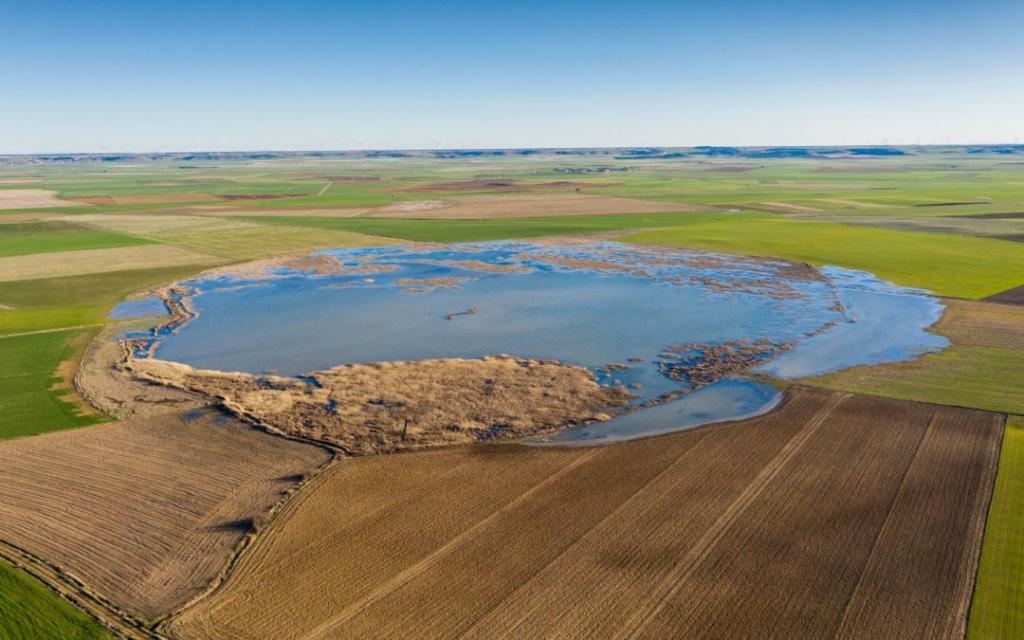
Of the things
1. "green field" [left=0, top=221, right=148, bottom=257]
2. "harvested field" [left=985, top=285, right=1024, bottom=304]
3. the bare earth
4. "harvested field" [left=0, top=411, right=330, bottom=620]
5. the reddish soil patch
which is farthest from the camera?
the reddish soil patch

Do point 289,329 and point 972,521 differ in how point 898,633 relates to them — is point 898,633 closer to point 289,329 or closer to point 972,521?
point 972,521

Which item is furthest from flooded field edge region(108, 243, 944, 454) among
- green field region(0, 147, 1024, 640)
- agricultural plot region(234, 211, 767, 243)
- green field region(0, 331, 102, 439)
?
agricultural plot region(234, 211, 767, 243)

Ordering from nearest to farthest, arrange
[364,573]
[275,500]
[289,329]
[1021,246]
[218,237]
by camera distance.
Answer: [364,573]
[275,500]
[289,329]
[1021,246]
[218,237]

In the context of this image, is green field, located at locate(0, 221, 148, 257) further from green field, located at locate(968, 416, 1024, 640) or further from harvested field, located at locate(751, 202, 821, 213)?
harvested field, located at locate(751, 202, 821, 213)

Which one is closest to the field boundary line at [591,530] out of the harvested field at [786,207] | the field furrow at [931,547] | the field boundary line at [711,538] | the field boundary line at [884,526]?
the field boundary line at [711,538]

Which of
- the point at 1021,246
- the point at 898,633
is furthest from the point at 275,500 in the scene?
the point at 1021,246

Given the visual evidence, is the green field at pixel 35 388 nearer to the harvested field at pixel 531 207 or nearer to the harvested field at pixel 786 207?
the harvested field at pixel 531 207
